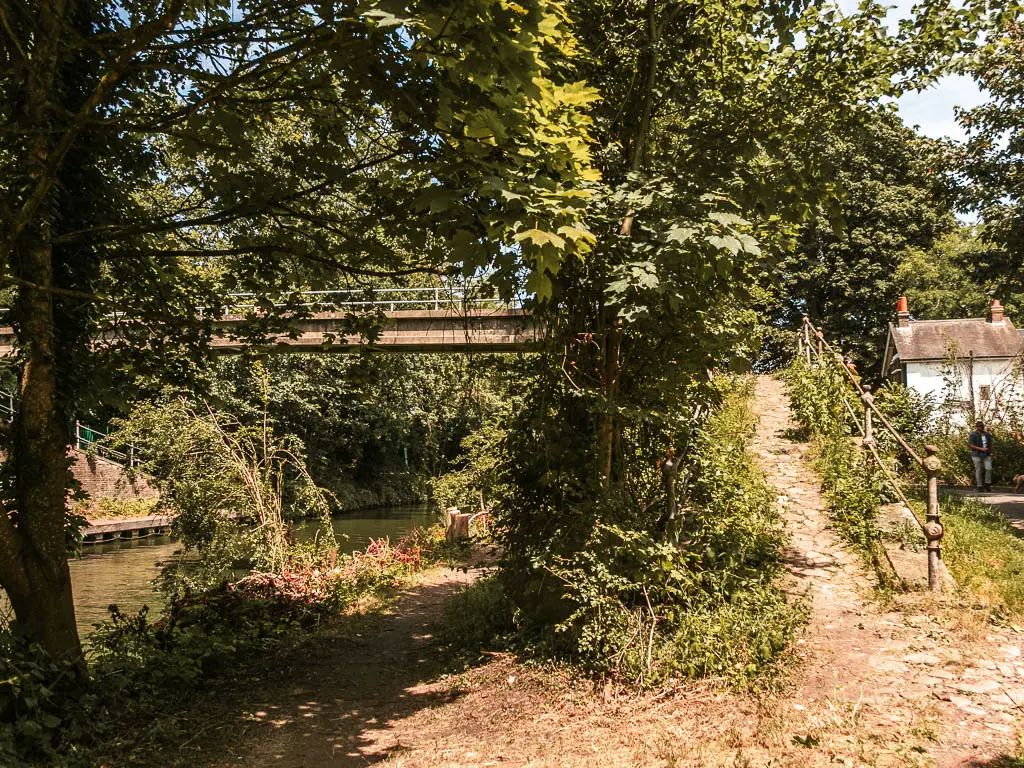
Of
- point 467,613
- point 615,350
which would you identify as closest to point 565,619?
point 467,613

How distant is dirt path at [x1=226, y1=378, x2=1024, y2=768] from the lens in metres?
4.70

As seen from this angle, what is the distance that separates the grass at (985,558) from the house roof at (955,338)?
72.7 ft

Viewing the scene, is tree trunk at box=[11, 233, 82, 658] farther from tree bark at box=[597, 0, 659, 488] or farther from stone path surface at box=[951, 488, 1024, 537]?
stone path surface at box=[951, 488, 1024, 537]

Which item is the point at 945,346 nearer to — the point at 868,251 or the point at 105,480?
the point at 868,251

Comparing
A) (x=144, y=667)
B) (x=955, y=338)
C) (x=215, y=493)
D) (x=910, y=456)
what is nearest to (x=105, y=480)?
(x=215, y=493)

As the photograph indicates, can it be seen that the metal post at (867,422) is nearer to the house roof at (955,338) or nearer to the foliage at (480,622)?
the foliage at (480,622)

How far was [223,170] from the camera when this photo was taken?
6.36 metres

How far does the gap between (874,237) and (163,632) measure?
34072 mm

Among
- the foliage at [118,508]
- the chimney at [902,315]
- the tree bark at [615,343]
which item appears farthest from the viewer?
the chimney at [902,315]

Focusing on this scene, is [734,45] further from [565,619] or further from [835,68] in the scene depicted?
[565,619]

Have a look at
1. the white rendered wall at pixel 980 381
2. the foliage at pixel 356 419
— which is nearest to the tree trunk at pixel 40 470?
the foliage at pixel 356 419

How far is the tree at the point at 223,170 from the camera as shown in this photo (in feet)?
14.8

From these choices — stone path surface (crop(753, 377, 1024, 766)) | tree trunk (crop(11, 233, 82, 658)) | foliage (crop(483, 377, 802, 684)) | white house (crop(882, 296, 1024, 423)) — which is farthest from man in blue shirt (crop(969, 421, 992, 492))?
tree trunk (crop(11, 233, 82, 658))

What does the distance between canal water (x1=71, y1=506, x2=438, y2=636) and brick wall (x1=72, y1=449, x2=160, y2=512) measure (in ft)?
10.6
